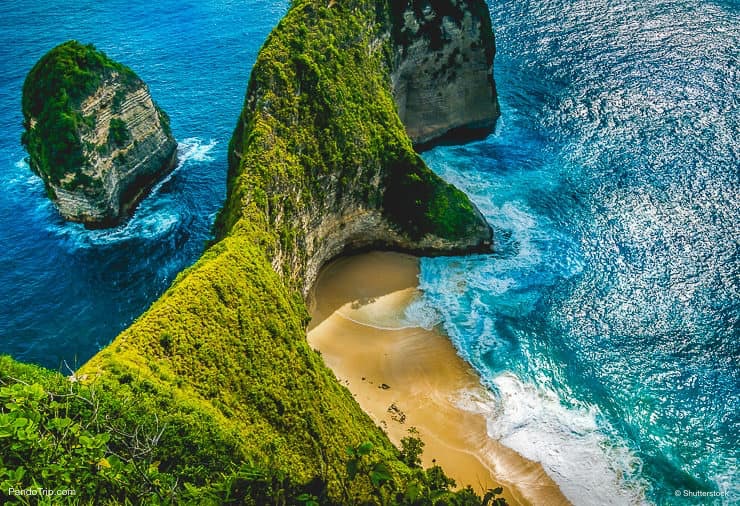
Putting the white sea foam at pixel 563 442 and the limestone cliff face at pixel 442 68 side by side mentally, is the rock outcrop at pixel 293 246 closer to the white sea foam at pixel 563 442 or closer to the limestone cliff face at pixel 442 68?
the limestone cliff face at pixel 442 68

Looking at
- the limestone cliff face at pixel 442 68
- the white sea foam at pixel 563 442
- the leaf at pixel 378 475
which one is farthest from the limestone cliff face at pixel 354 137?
the leaf at pixel 378 475

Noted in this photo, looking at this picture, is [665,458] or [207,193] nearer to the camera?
[665,458]

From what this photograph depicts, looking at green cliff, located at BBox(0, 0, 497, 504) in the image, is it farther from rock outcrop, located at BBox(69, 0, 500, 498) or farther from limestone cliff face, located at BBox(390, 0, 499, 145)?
limestone cliff face, located at BBox(390, 0, 499, 145)

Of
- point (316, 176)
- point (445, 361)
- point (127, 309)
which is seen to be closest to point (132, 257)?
point (127, 309)

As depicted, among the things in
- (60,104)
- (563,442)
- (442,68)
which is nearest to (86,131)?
(60,104)

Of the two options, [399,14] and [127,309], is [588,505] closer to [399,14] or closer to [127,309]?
[127,309]

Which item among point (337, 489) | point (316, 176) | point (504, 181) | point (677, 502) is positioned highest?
point (316, 176)

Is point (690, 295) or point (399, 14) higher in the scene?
point (399, 14)
